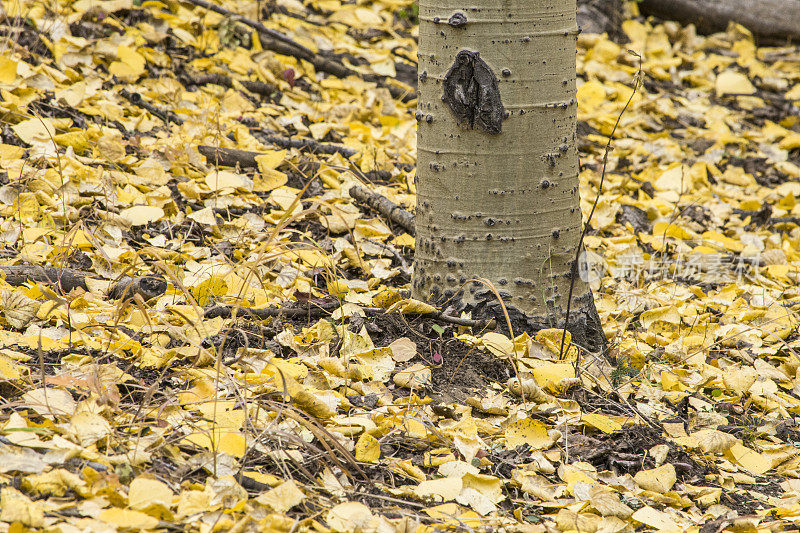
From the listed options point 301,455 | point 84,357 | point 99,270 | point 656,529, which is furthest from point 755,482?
point 99,270

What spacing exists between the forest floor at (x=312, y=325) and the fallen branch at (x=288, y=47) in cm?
2

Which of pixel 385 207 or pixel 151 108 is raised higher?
pixel 151 108

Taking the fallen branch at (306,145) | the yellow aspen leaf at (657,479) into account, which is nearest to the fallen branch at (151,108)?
the fallen branch at (306,145)

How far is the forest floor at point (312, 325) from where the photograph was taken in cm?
144

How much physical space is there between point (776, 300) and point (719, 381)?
0.70m

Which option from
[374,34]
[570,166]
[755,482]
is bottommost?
[755,482]

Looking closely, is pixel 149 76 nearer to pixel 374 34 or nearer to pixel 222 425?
pixel 374 34

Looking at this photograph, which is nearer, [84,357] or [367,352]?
[84,357]

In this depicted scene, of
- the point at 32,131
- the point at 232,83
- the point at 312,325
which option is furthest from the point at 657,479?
the point at 232,83

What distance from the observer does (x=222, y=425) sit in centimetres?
151

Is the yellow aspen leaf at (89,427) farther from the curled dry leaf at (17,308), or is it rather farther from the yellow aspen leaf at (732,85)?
the yellow aspen leaf at (732,85)

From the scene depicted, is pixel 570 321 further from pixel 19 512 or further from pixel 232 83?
pixel 232 83

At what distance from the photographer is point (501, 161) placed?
2000 millimetres

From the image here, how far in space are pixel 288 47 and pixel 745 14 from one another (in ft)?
11.5
